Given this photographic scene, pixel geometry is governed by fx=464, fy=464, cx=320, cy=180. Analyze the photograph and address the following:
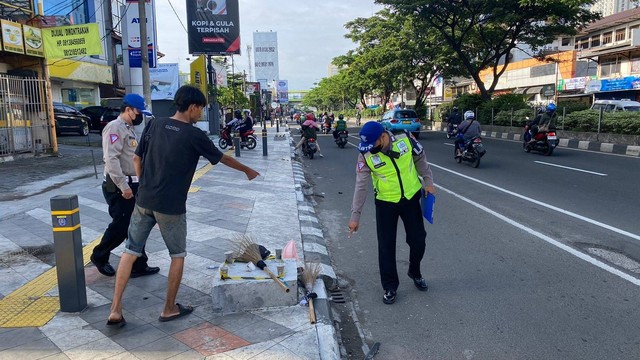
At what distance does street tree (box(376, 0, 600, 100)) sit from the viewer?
74.6ft

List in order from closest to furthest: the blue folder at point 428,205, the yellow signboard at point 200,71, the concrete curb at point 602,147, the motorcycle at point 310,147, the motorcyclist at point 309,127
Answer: the blue folder at point 428,205 < the concrete curb at point 602,147 < the motorcyclist at point 309,127 < the motorcycle at point 310,147 < the yellow signboard at point 200,71

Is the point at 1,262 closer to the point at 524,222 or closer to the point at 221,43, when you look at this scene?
the point at 524,222

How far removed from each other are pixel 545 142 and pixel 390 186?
12620 millimetres

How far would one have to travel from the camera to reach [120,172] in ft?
14.1

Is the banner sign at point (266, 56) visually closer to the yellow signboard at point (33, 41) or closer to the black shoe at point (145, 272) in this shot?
the yellow signboard at point (33, 41)

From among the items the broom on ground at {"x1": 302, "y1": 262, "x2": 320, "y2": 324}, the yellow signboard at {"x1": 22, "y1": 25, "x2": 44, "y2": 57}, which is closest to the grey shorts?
the broom on ground at {"x1": 302, "y1": 262, "x2": 320, "y2": 324}

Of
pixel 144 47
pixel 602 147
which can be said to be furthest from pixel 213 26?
pixel 602 147

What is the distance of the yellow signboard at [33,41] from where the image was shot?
13867 millimetres

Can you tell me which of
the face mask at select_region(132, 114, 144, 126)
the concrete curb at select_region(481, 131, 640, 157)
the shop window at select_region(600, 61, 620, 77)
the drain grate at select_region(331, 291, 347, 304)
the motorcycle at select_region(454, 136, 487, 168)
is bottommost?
the drain grate at select_region(331, 291, 347, 304)

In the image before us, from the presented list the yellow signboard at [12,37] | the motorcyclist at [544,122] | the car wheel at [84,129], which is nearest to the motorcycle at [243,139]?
the yellow signboard at [12,37]

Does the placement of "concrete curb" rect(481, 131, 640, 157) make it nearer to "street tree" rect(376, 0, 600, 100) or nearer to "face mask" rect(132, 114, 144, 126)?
"street tree" rect(376, 0, 600, 100)

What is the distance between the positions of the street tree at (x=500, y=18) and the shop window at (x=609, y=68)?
1131cm

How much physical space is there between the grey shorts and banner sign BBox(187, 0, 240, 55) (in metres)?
18.1

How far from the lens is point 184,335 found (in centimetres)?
352
